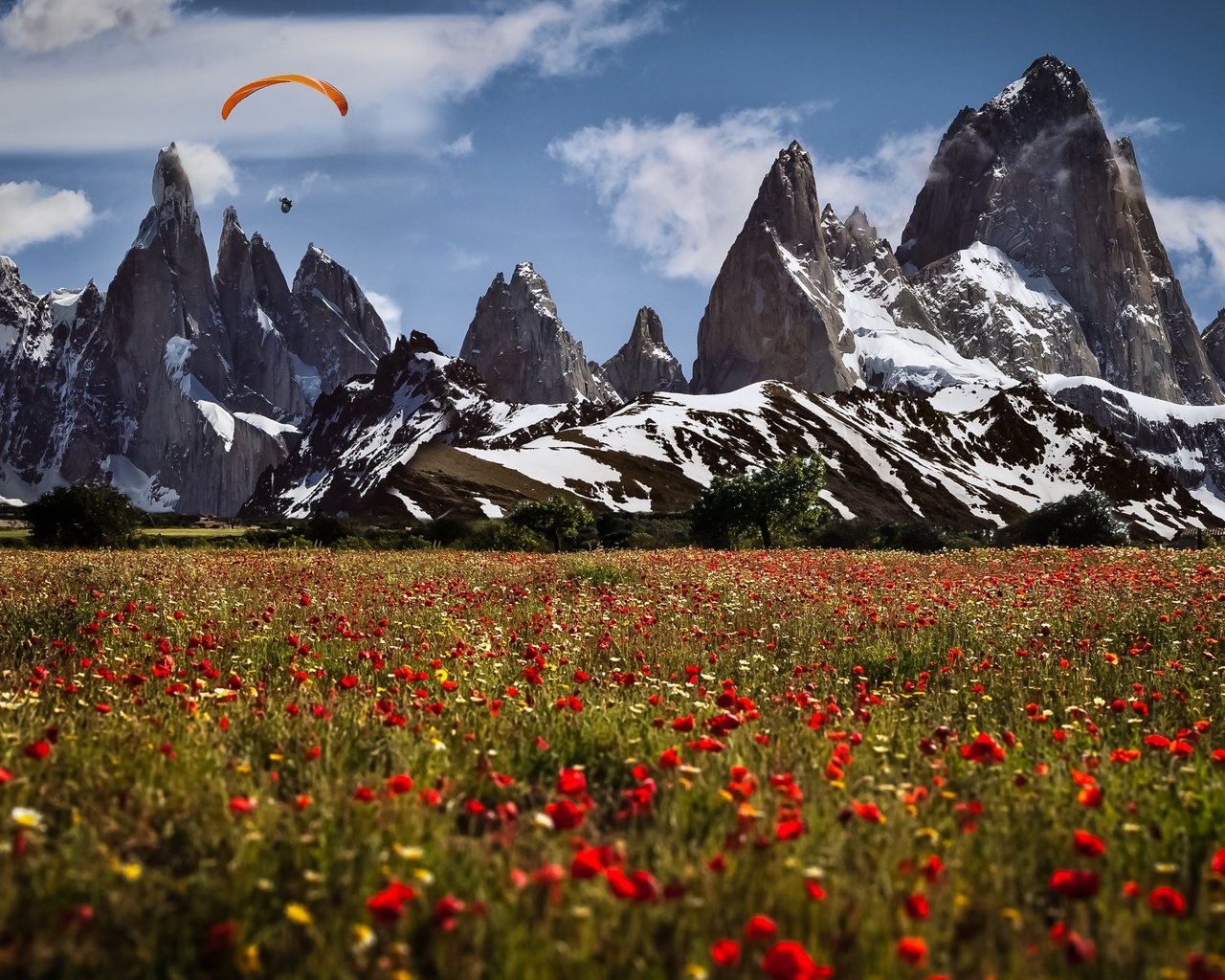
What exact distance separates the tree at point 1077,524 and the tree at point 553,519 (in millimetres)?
22021

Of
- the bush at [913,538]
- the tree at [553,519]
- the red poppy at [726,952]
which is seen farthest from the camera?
the tree at [553,519]

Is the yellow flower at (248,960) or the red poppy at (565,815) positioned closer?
the yellow flower at (248,960)

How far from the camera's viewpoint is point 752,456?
430 ft

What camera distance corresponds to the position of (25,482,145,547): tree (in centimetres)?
3588

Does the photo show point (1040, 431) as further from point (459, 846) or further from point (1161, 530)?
point (459, 846)

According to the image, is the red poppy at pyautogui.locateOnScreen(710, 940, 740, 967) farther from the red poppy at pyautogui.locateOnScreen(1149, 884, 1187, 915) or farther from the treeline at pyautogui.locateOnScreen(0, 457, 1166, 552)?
Answer: the treeline at pyautogui.locateOnScreen(0, 457, 1166, 552)

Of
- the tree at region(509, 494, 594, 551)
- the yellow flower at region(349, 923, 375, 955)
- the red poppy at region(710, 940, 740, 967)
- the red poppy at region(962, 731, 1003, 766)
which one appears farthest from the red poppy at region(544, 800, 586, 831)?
the tree at region(509, 494, 594, 551)

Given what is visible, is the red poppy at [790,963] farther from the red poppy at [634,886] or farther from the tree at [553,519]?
the tree at [553,519]

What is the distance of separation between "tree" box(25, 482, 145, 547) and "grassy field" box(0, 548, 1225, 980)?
31.0 meters

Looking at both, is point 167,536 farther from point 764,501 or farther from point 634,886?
point 634,886

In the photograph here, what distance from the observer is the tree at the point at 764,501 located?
4909 cm

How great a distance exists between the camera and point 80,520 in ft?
119

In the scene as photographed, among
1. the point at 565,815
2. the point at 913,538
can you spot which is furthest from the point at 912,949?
the point at 913,538

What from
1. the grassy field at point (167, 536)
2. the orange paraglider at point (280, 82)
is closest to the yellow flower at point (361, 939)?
the orange paraglider at point (280, 82)
